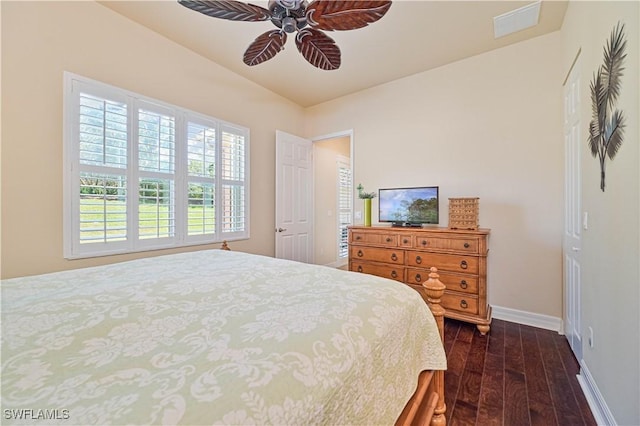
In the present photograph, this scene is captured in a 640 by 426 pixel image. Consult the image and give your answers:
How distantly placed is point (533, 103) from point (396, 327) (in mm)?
3012

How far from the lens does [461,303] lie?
2588mm

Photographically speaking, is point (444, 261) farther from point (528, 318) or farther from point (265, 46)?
point (265, 46)

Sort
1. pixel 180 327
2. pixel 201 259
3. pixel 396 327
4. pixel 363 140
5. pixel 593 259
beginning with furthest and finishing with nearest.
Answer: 1. pixel 363 140
2. pixel 201 259
3. pixel 593 259
4. pixel 396 327
5. pixel 180 327

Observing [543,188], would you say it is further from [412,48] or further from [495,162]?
[412,48]

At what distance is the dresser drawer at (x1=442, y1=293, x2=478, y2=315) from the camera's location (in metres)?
2.53

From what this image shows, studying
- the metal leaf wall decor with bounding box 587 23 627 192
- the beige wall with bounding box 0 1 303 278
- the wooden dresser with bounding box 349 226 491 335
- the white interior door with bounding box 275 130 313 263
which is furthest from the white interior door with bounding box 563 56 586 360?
the beige wall with bounding box 0 1 303 278

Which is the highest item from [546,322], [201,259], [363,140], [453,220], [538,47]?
[538,47]

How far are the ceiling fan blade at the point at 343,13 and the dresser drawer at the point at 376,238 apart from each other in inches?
81.8

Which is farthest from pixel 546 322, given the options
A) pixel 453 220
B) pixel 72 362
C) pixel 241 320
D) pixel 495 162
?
pixel 72 362

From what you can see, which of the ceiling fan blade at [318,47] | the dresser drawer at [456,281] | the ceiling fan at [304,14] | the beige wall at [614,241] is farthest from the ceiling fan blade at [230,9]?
the dresser drawer at [456,281]

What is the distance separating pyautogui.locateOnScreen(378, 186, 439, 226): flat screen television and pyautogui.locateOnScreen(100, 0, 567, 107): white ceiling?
60.6 inches

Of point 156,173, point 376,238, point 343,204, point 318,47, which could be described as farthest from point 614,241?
point 343,204

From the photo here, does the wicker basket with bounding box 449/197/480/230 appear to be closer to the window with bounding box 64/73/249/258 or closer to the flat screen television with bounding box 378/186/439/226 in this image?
the flat screen television with bounding box 378/186/439/226

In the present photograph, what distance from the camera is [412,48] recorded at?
9.46ft
